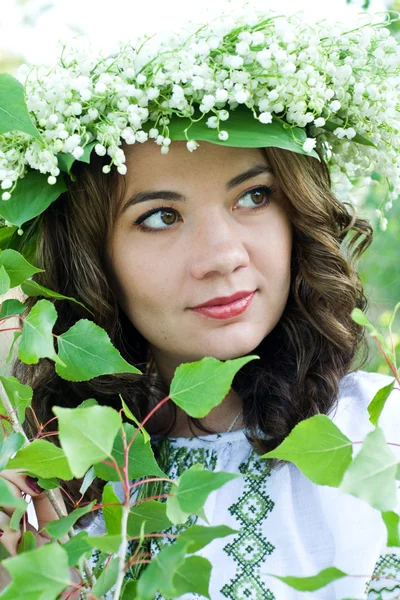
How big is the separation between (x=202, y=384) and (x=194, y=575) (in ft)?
0.58

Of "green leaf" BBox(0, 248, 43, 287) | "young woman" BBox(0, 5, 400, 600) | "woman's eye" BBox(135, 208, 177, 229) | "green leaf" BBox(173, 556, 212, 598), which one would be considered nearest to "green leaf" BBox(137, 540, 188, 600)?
"green leaf" BBox(173, 556, 212, 598)

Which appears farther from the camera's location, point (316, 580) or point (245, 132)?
point (245, 132)

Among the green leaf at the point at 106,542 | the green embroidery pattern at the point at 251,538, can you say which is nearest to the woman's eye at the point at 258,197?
the green embroidery pattern at the point at 251,538

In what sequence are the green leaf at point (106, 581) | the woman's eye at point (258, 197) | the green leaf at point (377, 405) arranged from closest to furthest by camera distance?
the green leaf at point (106, 581) < the green leaf at point (377, 405) < the woman's eye at point (258, 197)

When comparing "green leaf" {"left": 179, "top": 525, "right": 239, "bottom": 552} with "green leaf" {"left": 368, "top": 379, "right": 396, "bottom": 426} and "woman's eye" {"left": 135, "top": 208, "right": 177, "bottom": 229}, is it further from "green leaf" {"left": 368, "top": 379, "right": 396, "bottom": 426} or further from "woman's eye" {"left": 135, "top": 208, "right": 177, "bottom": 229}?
"woman's eye" {"left": 135, "top": 208, "right": 177, "bottom": 229}

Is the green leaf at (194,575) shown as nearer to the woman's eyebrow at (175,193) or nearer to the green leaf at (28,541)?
the green leaf at (28,541)

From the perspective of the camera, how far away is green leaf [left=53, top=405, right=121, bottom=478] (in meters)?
0.62

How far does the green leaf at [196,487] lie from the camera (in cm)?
68

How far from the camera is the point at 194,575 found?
663 mm

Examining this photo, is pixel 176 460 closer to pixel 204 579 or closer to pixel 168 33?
Result: pixel 168 33

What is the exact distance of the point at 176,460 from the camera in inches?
67.4

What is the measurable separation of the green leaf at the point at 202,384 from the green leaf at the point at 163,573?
14cm

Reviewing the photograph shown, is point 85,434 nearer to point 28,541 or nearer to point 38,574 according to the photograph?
point 38,574

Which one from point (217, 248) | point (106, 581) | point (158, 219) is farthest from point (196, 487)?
point (158, 219)
